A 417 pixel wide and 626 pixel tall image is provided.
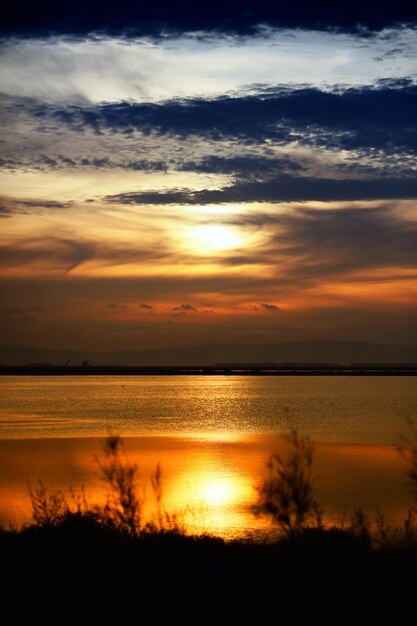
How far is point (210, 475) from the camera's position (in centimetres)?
3052

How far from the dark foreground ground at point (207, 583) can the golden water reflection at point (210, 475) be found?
6.19 metres

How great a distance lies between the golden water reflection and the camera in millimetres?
21016

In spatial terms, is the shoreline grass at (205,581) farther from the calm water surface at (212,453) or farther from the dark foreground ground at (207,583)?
the calm water surface at (212,453)

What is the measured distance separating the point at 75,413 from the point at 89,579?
64497mm

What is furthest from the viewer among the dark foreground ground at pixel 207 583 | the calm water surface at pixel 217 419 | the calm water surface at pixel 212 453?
the calm water surface at pixel 217 419

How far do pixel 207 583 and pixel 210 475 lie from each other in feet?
65.2

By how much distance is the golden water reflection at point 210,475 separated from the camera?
21.0m

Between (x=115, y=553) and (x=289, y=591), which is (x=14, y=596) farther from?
(x=289, y=591)

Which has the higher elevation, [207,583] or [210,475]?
[210,475]

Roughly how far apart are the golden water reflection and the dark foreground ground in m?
6.19

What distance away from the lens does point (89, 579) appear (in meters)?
10.9

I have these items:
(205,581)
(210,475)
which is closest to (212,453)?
(210,475)

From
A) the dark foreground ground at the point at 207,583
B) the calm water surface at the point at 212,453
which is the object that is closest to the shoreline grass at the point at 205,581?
the dark foreground ground at the point at 207,583

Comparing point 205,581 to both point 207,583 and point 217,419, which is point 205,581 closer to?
point 207,583
